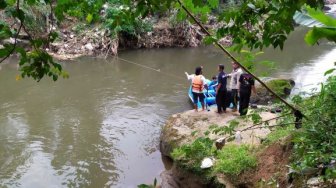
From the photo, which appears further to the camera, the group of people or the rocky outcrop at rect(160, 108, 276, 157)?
the group of people

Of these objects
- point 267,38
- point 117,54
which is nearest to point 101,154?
point 267,38

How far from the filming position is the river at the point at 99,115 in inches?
284

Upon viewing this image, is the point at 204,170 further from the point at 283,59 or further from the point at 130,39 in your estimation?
the point at 130,39

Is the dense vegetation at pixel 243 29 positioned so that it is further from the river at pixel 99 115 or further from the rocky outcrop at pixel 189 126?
the river at pixel 99 115

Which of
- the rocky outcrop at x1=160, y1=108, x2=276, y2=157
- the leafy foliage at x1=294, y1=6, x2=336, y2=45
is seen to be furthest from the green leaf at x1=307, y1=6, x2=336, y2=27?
the rocky outcrop at x1=160, y1=108, x2=276, y2=157

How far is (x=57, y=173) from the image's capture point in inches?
282

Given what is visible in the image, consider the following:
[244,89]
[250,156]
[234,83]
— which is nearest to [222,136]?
[250,156]

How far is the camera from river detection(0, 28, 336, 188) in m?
7.22

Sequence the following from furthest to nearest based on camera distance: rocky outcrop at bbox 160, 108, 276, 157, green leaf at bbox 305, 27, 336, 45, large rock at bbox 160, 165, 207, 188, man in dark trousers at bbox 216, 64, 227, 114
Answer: man in dark trousers at bbox 216, 64, 227, 114, rocky outcrop at bbox 160, 108, 276, 157, large rock at bbox 160, 165, 207, 188, green leaf at bbox 305, 27, 336, 45

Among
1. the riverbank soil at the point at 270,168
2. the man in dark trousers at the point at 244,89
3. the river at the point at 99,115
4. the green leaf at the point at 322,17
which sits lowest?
the river at the point at 99,115

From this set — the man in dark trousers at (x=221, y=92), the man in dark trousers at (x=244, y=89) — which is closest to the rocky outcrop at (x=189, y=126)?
the man in dark trousers at (x=221, y=92)

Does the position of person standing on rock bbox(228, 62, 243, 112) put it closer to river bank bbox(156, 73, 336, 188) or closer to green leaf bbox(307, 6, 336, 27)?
river bank bbox(156, 73, 336, 188)

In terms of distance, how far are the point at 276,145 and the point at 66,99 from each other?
26.1ft

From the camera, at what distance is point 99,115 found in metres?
10.0
